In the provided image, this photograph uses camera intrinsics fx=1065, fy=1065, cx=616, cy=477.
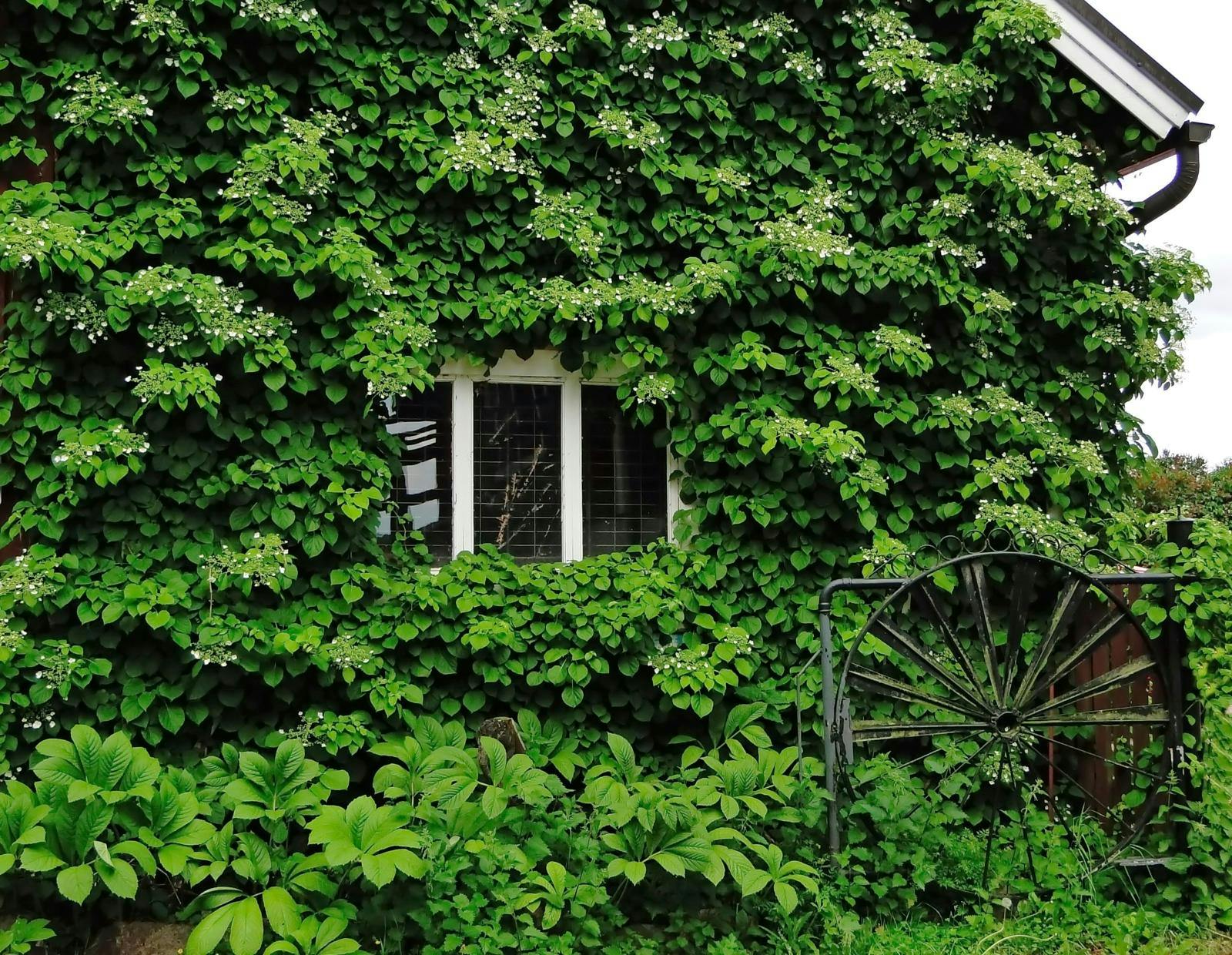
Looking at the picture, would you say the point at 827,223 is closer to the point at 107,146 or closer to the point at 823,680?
the point at 823,680

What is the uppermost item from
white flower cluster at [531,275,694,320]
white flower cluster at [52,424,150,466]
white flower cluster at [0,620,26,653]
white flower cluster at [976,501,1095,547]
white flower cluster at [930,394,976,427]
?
white flower cluster at [531,275,694,320]

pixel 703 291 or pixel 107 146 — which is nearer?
pixel 107 146

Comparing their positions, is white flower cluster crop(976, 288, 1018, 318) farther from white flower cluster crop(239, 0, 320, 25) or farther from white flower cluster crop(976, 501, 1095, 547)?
white flower cluster crop(239, 0, 320, 25)

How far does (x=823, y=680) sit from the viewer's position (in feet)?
16.1

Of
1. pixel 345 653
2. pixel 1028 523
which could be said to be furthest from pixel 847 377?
pixel 345 653

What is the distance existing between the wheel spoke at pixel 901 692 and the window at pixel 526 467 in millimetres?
1532

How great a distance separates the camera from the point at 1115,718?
493 centimetres

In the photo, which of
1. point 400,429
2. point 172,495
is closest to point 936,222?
point 400,429

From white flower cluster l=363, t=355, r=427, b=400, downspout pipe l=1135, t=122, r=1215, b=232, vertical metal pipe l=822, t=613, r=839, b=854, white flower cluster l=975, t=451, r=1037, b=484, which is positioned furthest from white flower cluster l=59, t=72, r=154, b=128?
downspout pipe l=1135, t=122, r=1215, b=232

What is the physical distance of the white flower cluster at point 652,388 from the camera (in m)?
5.71

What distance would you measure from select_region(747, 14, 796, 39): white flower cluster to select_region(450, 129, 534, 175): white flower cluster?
1563 mm

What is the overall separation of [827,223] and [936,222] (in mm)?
657

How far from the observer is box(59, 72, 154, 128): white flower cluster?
5180mm

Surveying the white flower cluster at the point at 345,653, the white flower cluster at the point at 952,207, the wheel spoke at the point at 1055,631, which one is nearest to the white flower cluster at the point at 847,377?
the white flower cluster at the point at 952,207
